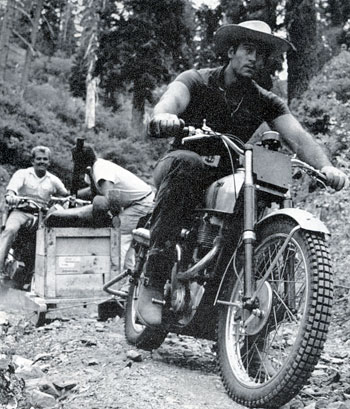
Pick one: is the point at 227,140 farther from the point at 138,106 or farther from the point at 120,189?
the point at 138,106

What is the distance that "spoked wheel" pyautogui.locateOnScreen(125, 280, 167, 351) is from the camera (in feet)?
15.1

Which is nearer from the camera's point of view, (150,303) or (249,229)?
(249,229)

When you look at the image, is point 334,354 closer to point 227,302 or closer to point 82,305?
point 227,302

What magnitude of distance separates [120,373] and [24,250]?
5226 mm

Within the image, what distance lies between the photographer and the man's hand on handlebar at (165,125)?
11.8 feet

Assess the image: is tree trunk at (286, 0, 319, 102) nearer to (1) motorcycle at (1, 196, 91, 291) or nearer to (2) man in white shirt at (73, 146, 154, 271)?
(1) motorcycle at (1, 196, 91, 291)

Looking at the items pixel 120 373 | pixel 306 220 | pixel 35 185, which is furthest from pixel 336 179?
pixel 35 185

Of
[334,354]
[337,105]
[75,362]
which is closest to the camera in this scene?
[75,362]

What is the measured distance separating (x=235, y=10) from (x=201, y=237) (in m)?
13.8

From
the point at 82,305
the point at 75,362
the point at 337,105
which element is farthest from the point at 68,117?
the point at 75,362

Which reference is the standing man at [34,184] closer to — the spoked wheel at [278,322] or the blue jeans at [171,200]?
the blue jeans at [171,200]

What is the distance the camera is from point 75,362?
4.44 m

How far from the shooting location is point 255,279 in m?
3.42

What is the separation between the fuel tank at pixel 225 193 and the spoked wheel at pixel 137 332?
3.57 ft
